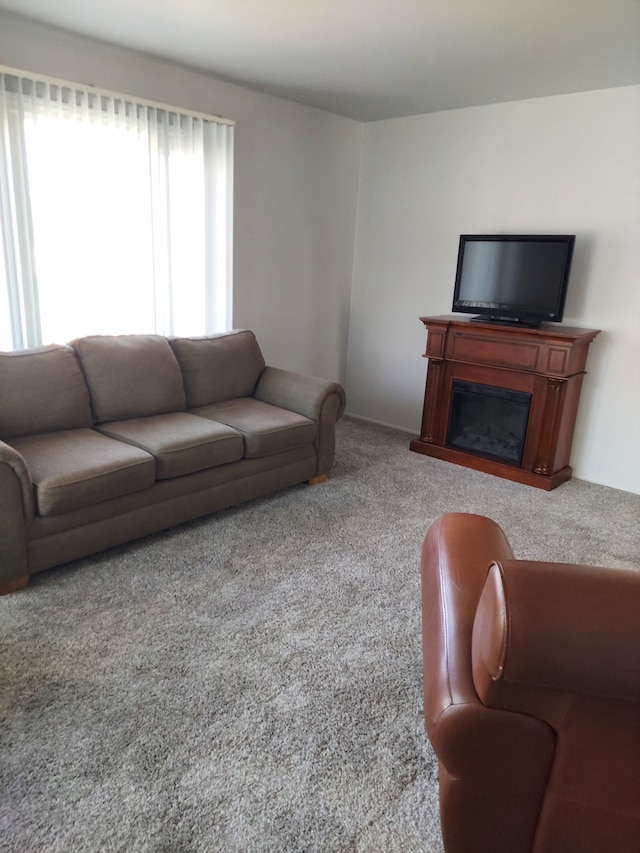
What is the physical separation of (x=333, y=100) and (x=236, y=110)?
701mm

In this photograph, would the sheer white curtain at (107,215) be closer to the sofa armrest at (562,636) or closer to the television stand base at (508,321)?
the television stand base at (508,321)

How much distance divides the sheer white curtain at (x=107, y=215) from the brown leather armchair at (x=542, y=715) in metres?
3.02

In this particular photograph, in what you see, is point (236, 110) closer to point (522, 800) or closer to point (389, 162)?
point (389, 162)

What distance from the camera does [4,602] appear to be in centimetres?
241

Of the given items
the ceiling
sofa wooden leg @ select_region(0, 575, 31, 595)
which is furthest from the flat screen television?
sofa wooden leg @ select_region(0, 575, 31, 595)

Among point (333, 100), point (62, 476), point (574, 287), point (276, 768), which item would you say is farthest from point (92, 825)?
point (333, 100)

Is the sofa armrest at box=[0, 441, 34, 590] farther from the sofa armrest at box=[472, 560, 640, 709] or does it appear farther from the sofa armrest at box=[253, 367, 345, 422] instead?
the sofa armrest at box=[472, 560, 640, 709]

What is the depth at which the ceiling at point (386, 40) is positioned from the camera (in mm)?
2607

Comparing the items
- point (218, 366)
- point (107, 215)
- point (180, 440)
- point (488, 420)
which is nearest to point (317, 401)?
point (218, 366)

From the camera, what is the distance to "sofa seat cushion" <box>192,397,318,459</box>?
330cm

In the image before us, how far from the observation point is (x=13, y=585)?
2.47 m

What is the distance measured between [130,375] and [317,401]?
1.10 meters

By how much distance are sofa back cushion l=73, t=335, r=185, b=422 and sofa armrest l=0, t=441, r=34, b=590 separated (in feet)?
2.92

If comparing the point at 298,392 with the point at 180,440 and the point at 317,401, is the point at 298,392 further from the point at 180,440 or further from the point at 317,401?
the point at 180,440
